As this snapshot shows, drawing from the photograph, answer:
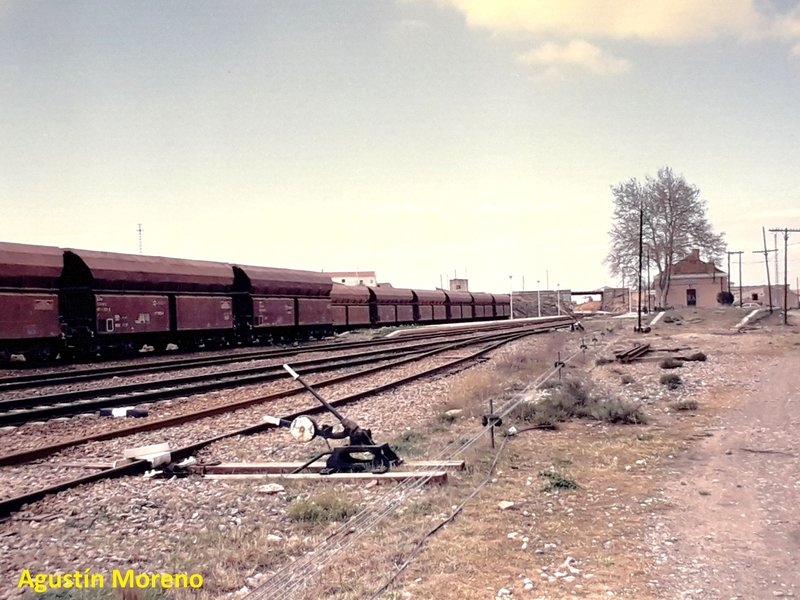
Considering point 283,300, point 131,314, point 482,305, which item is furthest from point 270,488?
point 482,305

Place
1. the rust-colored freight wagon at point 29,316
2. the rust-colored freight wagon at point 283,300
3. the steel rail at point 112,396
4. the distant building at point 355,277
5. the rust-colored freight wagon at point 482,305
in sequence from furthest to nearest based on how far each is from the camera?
1. the distant building at point 355,277
2. the rust-colored freight wagon at point 482,305
3. the rust-colored freight wagon at point 283,300
4. the rust-colored freight wagon at point 29,316
5. the steel rail at point 112,396

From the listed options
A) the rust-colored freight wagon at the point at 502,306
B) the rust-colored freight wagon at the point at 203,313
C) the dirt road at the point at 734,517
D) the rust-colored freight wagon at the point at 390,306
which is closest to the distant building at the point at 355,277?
the rust-colored freight wagon at the point at 502,306

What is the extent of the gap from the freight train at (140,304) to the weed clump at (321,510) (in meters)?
15.1

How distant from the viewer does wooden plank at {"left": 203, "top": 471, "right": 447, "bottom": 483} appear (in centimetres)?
666

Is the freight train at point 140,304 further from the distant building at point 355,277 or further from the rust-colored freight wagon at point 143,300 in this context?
the distant building at point 355,277

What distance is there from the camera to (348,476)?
6.86 meters

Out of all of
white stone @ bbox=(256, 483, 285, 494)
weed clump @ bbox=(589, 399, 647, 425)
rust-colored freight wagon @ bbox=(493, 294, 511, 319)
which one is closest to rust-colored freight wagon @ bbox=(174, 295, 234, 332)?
weed clump @ bbox=(589, 399, 647, 425)

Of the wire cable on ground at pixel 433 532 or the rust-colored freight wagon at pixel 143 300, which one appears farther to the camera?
the rust-colored freight wagon at pixel 143 300

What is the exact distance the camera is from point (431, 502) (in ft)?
19.9

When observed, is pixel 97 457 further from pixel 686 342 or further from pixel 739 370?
pixel 686 342

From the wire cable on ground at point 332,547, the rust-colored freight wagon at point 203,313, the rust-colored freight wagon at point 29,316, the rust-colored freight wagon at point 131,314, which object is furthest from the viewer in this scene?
the rust-colored freight wagon at point 203,313

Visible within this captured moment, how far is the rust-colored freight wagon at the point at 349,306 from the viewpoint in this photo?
1502 inches

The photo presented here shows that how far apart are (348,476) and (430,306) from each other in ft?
143

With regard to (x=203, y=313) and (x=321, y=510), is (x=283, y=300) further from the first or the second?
(x=321, y=510)
